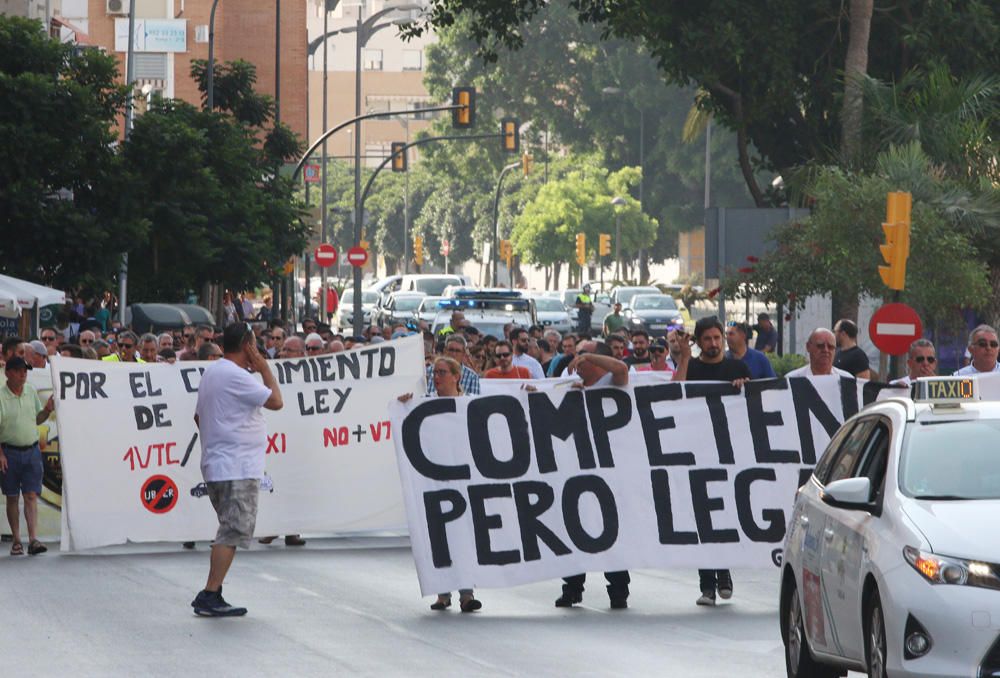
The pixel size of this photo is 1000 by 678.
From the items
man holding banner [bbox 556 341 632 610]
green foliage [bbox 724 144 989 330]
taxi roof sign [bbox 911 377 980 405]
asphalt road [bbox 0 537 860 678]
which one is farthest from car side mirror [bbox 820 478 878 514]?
green foliage [bbox 724 144 989 330]

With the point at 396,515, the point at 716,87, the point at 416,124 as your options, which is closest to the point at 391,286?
the point at 716,87

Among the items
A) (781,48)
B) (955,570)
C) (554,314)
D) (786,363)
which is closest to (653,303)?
(554,314)

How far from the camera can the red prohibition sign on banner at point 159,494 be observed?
16734mm

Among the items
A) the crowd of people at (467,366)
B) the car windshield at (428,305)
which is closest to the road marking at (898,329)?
the crowd of people at (467,366)

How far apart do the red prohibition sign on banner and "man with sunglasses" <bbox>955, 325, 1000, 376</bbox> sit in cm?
637

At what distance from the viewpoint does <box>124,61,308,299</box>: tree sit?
1409 inches

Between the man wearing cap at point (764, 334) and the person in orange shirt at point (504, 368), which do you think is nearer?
the person in orange shirt at point (504, 368)

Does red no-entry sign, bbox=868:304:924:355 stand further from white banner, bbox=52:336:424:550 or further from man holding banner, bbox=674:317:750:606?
man holding banner, bbox=674:317:750:606

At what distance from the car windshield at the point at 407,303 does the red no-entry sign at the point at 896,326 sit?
118ft

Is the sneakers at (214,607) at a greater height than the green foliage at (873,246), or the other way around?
the green foliage at (873,246)

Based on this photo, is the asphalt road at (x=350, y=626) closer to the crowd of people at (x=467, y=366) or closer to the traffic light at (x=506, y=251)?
the crowd of people at (x=467, y=366)

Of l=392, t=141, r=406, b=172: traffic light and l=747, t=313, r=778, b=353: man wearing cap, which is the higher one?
l=392, t=141, r=406, b=172: traffic light

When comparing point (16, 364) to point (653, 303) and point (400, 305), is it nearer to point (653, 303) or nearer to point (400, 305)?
point (400, 305)

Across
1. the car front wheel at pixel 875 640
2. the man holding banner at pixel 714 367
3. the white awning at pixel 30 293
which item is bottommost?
the car front wheel at pixel 875 640
